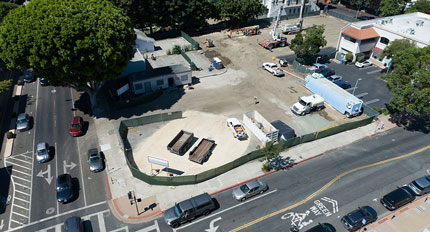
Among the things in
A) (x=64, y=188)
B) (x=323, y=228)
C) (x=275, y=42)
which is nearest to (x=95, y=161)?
(x=64, y=188)

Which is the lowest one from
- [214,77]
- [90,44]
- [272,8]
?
[214,77]

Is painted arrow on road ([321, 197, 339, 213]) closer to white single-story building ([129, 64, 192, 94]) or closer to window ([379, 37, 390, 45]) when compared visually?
white single-story building ([129, 64, 192, 94])

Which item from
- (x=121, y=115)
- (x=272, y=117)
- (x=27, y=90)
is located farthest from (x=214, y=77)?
(x=27, y=90)

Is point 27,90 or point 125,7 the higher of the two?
point 125,7

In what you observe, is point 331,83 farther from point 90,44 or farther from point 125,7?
point 125,7

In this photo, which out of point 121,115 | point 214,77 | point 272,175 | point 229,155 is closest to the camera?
point 272,175

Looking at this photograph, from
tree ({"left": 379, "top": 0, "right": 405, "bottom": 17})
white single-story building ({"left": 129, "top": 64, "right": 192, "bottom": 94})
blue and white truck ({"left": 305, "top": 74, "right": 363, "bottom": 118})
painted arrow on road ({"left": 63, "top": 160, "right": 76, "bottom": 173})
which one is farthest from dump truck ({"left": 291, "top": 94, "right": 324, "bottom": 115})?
tree ({"left": 379, "top": 0, "right": 405, "bottom": 17})

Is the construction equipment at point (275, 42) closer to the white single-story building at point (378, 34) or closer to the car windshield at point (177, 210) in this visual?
the white single-story building at point (378, 34)
